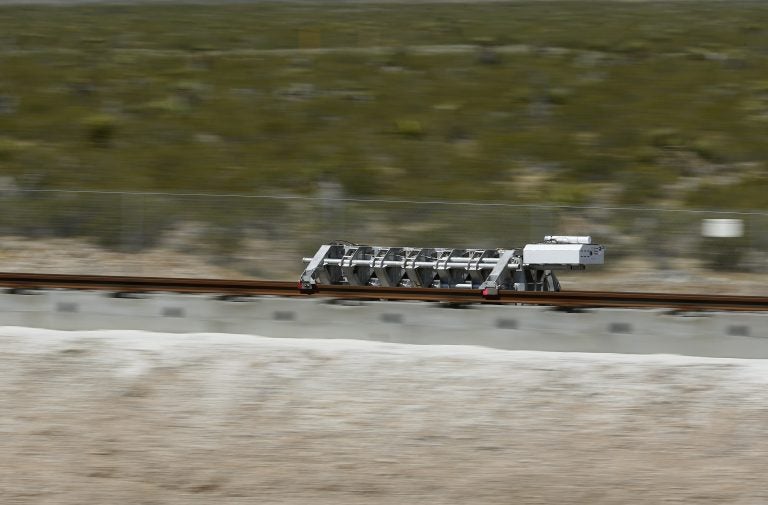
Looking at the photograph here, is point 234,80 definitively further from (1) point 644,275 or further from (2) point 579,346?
(2) point 579,346

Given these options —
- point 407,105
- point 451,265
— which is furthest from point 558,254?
point 407,105

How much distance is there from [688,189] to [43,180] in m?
17.5

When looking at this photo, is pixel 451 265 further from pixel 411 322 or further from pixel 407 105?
pixel 407 105

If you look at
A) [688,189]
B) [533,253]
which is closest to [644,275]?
[533,253]

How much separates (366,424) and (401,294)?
3796mm

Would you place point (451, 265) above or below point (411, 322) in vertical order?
above

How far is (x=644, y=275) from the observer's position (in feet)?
71.5

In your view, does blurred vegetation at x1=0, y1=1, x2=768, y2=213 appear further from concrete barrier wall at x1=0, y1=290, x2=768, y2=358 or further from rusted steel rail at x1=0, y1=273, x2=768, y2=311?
concrete barrier wall at x1=0, y1=290, x2=768, y2=358

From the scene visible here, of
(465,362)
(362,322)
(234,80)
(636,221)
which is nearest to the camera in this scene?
(465,362)

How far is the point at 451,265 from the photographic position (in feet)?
58.1

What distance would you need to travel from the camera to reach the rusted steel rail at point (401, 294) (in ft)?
52.5

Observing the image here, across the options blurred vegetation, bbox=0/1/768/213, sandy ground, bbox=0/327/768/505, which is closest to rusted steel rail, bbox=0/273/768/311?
sandy ground, bbox=0/327/768/505

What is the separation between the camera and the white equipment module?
56.6 feet

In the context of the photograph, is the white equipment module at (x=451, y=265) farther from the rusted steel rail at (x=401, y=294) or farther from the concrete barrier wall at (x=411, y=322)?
the concrete barrier wall at (x=411, y=322)
